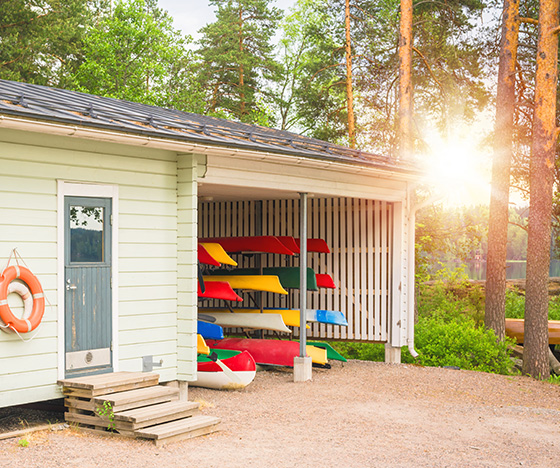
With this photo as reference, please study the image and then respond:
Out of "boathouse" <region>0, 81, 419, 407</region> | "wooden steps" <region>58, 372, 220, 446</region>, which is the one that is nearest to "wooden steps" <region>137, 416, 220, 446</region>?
"wooden steps" <region>58, 372, 220, 446</region>

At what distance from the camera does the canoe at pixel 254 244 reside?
1115 centimetres

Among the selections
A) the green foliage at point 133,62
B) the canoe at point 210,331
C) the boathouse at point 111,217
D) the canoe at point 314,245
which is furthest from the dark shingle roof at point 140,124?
the green foliage at point 133,62

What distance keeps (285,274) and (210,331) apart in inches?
89.1

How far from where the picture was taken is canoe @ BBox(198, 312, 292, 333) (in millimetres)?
10766

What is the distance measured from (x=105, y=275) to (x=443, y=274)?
14.5 metres

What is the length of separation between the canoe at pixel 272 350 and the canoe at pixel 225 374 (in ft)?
4.25

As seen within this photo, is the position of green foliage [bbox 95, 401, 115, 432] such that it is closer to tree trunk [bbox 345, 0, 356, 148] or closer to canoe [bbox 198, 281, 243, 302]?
canoe [bbox 198, 281, 243, 302]

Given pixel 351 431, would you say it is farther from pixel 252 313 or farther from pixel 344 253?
pixel 344 253

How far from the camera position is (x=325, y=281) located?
38.2 feet

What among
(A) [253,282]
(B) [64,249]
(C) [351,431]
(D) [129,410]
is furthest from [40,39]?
(C) [351,431]

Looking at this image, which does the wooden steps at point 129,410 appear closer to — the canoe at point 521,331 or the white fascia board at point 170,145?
the white fascia board at point 170,145

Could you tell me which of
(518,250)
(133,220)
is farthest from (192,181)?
(518,250)

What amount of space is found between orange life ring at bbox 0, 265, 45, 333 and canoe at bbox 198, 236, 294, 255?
509cm

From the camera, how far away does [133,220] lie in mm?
7441
